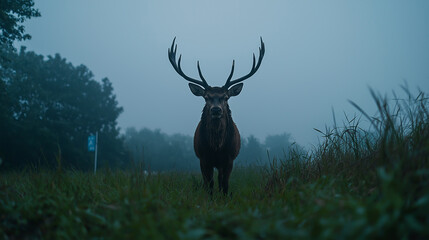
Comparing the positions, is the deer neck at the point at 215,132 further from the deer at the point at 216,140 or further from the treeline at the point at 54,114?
the treeline at the point at 54,114

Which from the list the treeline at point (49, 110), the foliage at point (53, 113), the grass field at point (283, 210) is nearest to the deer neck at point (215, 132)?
the grass field at point (283, 210)

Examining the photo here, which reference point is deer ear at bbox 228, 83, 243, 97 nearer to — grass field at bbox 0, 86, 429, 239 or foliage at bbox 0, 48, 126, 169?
grass field at bbox 0, 86, 429, 239

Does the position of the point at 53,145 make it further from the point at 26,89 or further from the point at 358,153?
the point at 358,153

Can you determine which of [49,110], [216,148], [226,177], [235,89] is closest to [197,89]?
[235,89]

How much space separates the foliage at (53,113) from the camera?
19.1 metres

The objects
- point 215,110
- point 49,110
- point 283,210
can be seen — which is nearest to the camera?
point 283,210

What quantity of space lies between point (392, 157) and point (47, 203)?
3.05 metres

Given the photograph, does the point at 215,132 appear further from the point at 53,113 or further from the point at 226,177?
the point at 53,113

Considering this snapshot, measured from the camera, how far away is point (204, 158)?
546 centimetres

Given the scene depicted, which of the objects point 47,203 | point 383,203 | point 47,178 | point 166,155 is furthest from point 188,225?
point 166,155

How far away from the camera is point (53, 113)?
2366 cm

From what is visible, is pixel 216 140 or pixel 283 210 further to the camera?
pixel 216 140

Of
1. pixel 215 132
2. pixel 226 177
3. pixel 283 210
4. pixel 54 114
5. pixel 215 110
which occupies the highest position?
pixel 54 114

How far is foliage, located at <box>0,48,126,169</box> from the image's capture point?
62.8 ft
